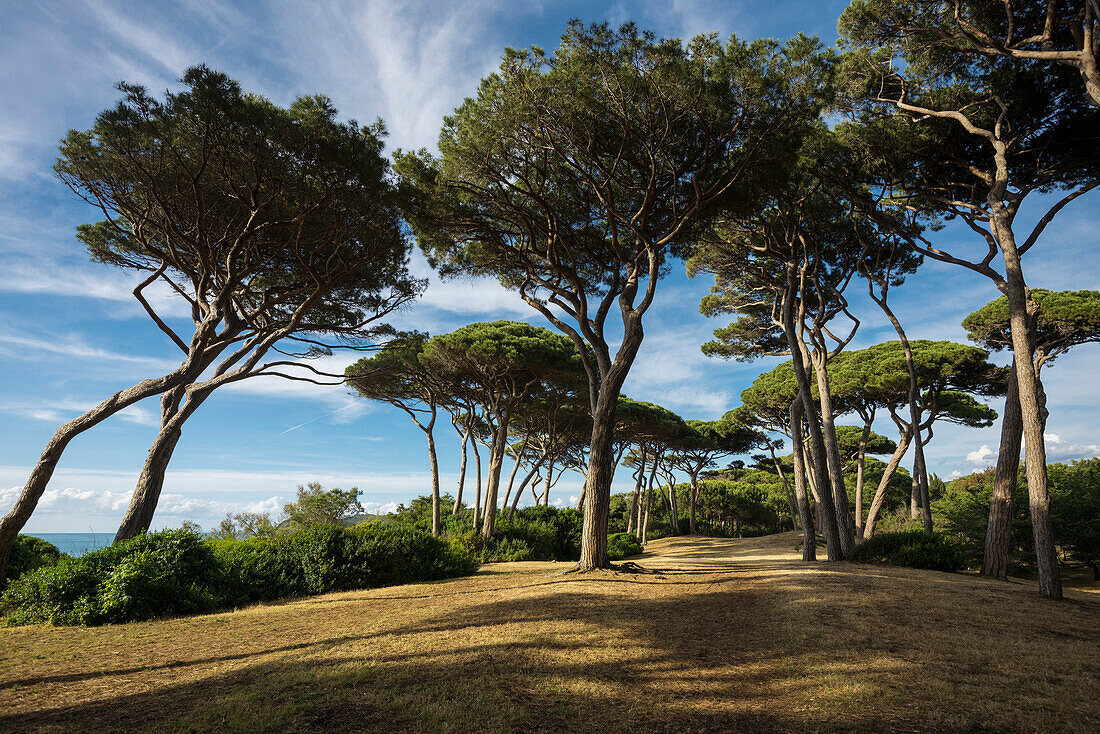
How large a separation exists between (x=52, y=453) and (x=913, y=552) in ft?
57.0

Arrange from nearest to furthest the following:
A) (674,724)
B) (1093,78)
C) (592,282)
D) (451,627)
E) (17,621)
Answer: (674,724) < (451,627) < (17,621) < (1093,78) < (592,282)

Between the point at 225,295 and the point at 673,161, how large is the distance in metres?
10.2

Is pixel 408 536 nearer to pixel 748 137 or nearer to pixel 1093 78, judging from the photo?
pixel 748 137

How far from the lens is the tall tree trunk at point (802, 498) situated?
13531mm

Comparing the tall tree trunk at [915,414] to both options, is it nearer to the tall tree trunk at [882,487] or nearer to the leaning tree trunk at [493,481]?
the tall tree trunk at [882,487]

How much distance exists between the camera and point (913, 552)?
36.9 feet

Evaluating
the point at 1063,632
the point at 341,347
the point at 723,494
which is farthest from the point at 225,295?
the point at 723,494

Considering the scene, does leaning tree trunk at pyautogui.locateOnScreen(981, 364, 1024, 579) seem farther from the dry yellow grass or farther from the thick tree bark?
the thick tree bark

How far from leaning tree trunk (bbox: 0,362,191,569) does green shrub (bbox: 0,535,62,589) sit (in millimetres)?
423

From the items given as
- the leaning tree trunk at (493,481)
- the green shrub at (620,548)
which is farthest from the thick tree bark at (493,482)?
the green shrub at (620,548)

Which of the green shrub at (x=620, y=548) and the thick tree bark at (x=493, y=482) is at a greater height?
the thick tree bark at (x=493, y=482)

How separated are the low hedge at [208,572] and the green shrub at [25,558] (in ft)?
5.76

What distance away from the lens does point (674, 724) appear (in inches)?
123

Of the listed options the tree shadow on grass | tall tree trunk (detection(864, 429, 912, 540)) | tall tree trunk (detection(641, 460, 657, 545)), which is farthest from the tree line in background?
tall tree trunk (detection(641, 460, 657, 545))
